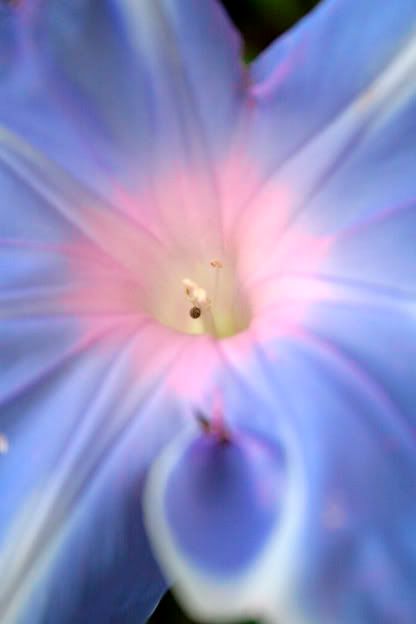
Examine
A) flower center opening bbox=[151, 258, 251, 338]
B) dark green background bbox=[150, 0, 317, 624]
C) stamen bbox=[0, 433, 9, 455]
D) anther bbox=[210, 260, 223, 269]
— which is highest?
dark green background bbox=[150, 0, 317, 624]

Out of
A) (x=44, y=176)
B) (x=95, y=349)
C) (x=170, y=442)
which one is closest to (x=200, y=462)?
(x=170, y=442)

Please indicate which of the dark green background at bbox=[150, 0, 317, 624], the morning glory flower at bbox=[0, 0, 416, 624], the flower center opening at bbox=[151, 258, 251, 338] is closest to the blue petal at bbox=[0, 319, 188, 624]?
the morning glory flower at bbox=[0, 0, 416, 624]

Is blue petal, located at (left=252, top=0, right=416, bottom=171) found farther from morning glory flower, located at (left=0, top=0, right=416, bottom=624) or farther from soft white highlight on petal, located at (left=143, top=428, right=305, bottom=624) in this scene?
soft white highlight on petal, located at (left=143, top=428, right=305, bottom=624)

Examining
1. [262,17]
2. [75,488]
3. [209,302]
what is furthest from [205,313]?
[262,17]

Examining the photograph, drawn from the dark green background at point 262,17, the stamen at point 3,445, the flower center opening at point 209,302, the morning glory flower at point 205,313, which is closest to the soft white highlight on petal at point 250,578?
the morning glory flower at point 205,313

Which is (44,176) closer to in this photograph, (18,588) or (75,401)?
(75,401)

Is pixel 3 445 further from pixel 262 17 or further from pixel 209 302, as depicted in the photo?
pixel 262 17

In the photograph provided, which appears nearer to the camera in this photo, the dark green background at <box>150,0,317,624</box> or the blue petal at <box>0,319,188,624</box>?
the blue petal at <box>0,319,188,624</box>
